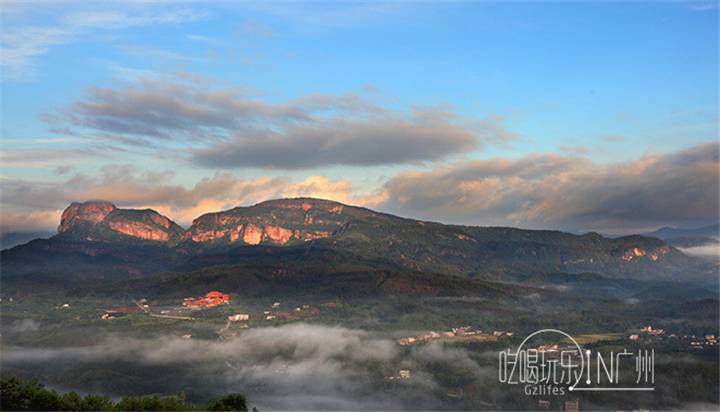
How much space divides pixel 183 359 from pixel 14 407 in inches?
4747

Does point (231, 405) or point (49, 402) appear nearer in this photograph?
point (49, 402)

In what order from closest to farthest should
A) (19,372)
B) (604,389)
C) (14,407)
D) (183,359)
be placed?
(14,407) < (604,389) < (19,372) < (183,359)

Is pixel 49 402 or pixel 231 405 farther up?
pixel 49 402

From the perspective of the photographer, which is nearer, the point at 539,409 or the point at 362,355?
the point at 539,409

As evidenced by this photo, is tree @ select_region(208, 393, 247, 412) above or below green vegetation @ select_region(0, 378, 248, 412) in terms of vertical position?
below

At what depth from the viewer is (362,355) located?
199 meters

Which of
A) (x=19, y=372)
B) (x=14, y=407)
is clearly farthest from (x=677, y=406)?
(x=19, y=372)

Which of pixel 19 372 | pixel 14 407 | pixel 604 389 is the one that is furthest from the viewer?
pixel 19 372

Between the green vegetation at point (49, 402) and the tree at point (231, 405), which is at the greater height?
the green vegetation at point (49, 402)

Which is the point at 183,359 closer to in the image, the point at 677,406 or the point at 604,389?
the point at 604,389

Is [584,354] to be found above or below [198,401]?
above

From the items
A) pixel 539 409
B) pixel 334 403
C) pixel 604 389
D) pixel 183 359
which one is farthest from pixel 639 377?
pixel 183 359

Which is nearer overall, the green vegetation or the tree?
the green vegetation

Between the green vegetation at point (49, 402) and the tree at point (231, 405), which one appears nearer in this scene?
the green vegetation at point (49, 402)
